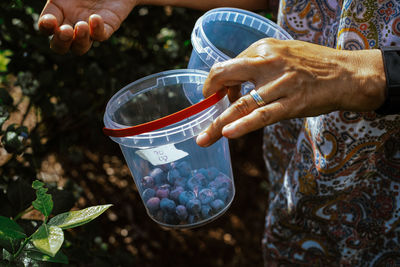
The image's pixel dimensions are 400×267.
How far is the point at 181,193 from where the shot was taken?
104cm

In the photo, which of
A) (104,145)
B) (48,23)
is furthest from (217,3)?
(104,145)

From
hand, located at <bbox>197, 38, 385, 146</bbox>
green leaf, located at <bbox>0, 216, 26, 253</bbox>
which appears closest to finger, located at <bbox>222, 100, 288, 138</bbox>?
hand, located at <bbox>197, 38, 385, 146</bbox>

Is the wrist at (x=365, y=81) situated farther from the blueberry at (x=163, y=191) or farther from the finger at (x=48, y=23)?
the finger at (x=48, y=23)

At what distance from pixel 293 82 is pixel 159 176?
44 cm

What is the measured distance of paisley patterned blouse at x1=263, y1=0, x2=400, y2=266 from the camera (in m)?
1.00

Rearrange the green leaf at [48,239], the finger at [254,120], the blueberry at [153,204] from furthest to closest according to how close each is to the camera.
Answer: the blueberry at [153,204] → the finger at [254,120] → the green leaf at [48,239]

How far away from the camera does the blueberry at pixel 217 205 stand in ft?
3.64

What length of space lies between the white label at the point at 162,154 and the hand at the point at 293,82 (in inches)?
5.6

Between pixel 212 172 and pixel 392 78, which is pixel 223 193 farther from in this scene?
pixel 392 78

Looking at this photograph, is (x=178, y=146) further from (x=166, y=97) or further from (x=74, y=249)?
(x=74, y=249)

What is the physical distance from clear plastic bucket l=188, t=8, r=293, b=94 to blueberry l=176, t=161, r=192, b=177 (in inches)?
10.2

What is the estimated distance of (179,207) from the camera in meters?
1.05

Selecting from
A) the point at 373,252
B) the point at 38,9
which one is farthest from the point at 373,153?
the point at 38,9

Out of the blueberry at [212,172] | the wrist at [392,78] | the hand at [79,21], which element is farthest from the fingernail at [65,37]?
the wrist at [392,78]
